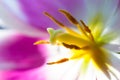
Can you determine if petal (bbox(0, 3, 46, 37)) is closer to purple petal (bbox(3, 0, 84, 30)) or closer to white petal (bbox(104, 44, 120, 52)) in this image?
purple petal (bbox(3, 0, 84, 30))

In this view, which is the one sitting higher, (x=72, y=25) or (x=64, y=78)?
(x=72, y=25)

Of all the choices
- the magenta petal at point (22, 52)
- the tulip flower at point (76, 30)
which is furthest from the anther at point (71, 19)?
the magenta petal at point (22, 52)

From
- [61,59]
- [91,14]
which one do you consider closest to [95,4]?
[91,14]

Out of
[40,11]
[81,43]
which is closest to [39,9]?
[40,11]

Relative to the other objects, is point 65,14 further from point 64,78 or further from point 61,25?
point 64,78

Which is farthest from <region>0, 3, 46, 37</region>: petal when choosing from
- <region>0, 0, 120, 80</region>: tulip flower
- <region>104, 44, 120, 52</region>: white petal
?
<region>104, 44, 120, 52</region>: white petal

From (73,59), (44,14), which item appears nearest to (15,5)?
(44,14)
